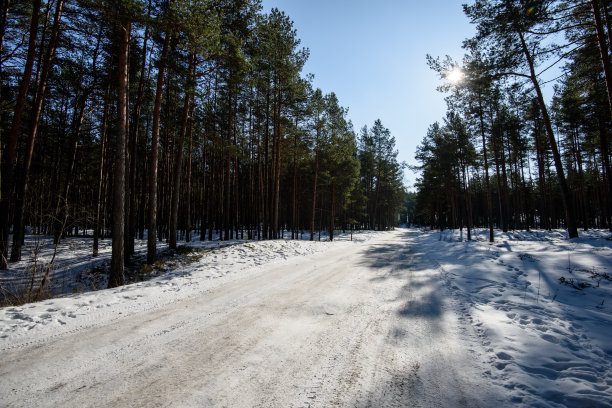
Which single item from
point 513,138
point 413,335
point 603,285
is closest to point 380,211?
point 513,138

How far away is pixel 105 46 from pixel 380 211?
47.4 metres

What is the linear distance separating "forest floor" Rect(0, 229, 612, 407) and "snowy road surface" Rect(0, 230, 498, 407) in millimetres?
19

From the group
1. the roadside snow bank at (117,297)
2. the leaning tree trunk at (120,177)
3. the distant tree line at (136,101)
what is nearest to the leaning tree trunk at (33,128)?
the distant tree line at (136,101)

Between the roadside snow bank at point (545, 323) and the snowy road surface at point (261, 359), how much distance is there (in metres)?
0.34

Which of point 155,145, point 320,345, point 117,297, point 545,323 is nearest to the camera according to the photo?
point 320,345

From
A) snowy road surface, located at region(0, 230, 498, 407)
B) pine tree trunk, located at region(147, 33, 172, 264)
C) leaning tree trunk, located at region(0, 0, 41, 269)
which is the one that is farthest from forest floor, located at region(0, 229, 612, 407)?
leaning tree trunk, located at region(0, 0, 41, 269)

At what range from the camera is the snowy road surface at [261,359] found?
234cm

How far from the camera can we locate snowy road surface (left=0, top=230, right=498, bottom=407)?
7.69ft

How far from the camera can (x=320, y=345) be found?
132 inches

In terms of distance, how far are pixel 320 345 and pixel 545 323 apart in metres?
3.87

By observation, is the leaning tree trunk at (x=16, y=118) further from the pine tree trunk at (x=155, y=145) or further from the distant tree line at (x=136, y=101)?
the pine tree trunk at (x=155, y=145)

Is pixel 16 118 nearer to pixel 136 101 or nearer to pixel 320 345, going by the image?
pixel 136 101

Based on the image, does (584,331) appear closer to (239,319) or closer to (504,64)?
(239,319)

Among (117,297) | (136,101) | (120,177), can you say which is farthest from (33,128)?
(117,297)
